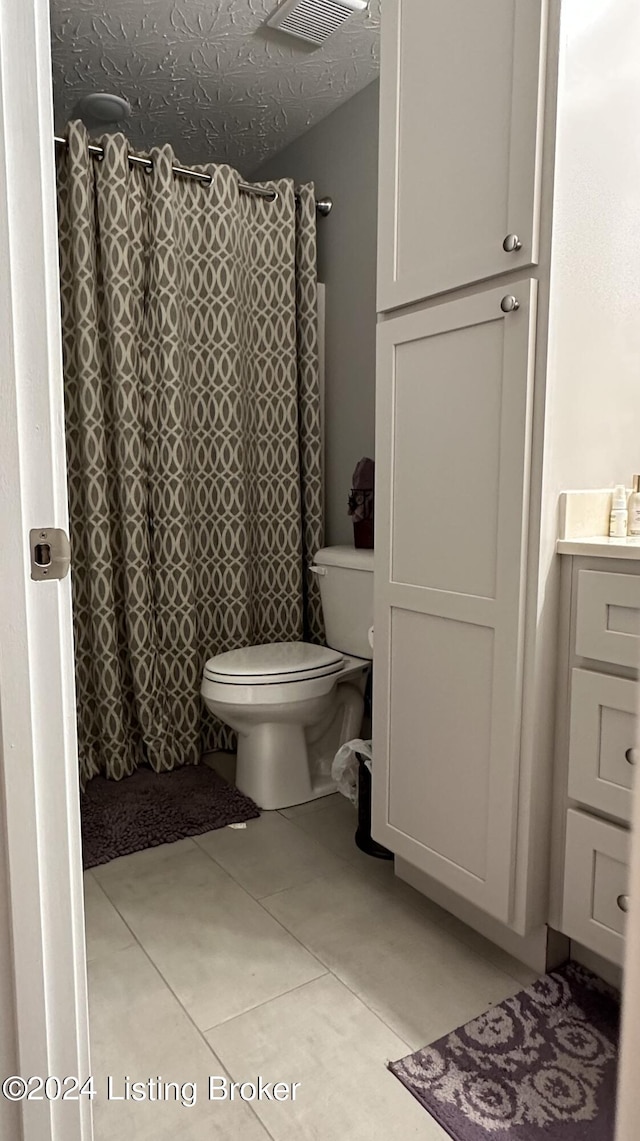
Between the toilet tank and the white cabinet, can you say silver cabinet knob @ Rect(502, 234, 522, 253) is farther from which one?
the toilet tank

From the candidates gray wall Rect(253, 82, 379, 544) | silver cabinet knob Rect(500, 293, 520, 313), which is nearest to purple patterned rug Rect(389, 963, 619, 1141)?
silver cabinet knob Rect(500, 293, 520, 313)

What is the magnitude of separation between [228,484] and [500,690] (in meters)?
1.45

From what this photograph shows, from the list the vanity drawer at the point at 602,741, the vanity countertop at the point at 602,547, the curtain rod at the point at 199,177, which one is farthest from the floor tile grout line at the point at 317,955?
the curtain rod at the point at 199,177

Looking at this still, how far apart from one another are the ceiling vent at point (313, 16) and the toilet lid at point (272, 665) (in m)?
1.83

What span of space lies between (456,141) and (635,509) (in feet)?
2.64

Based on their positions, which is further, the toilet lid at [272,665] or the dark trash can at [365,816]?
the toilet lid at [272,665]

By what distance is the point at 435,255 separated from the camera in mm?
1518

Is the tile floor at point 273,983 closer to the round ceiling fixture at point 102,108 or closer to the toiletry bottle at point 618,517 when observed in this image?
the toiletry bottle at point 618,517

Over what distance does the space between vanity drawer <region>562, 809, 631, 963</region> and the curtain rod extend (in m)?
2.23

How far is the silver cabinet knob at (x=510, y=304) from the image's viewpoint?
1.34 metres

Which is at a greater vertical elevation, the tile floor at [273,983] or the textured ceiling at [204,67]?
the textured ceiling at [204,67]

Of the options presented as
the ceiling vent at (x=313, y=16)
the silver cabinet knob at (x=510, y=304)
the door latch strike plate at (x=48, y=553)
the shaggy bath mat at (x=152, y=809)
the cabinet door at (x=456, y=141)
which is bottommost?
the shaggy bath mat at (x=152, y=809)

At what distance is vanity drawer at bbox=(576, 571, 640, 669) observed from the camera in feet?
4.19

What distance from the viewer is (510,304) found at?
1.34 metres
